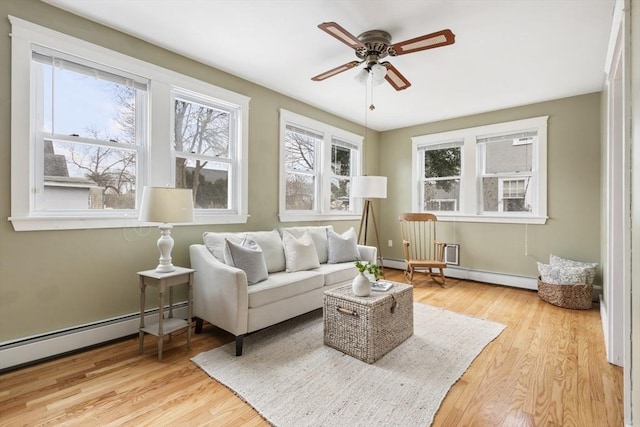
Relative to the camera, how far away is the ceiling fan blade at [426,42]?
1981mm

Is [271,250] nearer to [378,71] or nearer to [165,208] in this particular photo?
[165,208]

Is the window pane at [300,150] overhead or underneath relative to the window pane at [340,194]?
overhead

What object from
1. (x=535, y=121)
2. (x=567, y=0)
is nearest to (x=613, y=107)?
(x=567, y=0)

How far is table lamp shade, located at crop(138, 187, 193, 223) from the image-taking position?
237 centimetres

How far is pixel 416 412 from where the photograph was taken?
5.71 ft

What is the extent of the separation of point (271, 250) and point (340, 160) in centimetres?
255

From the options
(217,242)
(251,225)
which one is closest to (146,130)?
(217,242)

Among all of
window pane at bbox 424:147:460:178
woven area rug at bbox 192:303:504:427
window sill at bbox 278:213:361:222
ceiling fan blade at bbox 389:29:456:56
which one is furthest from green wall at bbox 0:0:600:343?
ceiling fan blade at bbox 389:29:456:56

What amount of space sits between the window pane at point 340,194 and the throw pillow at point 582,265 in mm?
2991

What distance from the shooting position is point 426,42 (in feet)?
7.18

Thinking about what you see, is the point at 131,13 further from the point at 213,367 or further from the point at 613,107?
the point at 613,107

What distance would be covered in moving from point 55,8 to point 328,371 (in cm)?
334

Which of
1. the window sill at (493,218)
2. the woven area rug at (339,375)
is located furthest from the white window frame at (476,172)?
the woven area rug at (339,375)

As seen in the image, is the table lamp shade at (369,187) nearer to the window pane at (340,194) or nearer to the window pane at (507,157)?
the window pane at (340,194)
